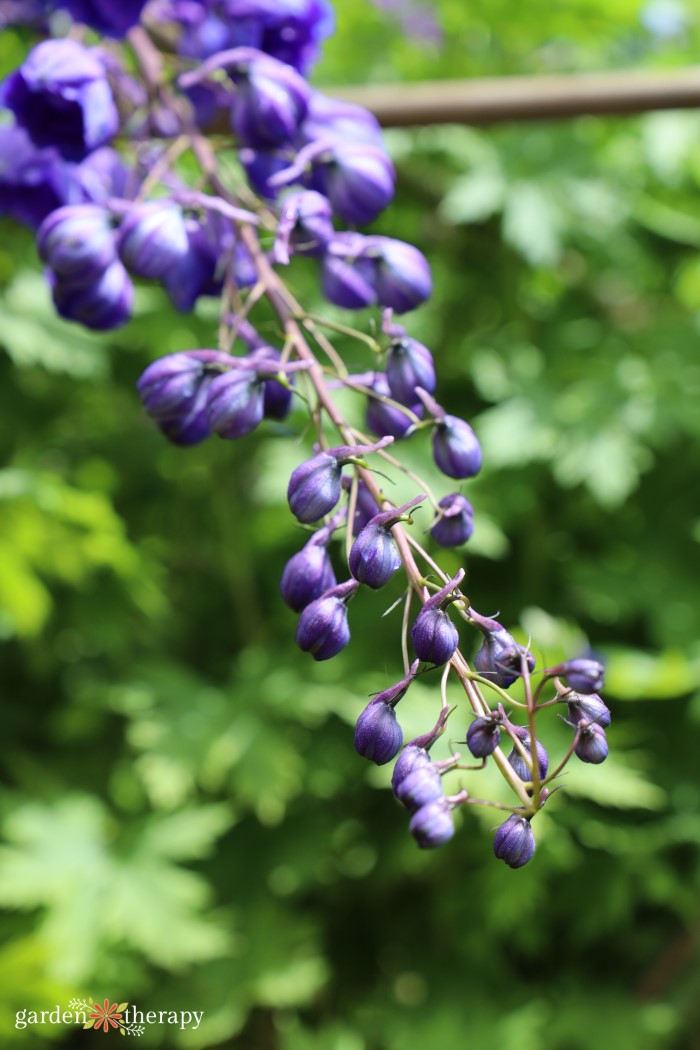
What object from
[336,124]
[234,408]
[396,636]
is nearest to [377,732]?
[234,408]

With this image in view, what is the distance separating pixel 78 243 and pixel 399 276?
23 centimetres

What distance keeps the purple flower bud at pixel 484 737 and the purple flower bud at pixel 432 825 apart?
0.03 metres

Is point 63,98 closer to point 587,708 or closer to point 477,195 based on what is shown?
point 587,708

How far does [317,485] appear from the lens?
0.54 meters

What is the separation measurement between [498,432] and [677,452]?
0.42 meters

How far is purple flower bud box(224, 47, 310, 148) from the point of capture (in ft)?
2.58

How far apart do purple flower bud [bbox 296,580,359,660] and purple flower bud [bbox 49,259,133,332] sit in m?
0.37

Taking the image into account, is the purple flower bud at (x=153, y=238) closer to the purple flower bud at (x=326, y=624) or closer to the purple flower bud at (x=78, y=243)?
the purple flower bud at (x=78, y=243)

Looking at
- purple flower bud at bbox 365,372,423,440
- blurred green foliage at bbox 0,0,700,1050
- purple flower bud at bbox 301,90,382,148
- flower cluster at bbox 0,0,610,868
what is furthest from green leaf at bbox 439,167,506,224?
purple flower bud at bbox 365,372,423,440

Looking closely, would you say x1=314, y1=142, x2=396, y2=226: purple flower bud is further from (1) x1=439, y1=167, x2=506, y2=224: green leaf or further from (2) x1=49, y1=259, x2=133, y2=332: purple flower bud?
(1) x1=439, y1=167, x2=506, y2=224: green leaf

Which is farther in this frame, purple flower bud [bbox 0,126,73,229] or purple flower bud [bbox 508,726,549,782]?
purple flower bud [bbox 0,126,73,229]

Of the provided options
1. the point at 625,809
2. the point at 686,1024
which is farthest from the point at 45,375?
the point at 686,1024

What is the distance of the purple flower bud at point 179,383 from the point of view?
653mm

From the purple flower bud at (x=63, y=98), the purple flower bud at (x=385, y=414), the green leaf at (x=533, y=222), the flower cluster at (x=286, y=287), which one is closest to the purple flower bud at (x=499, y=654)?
the flower cluster at (x=286, y=287)
